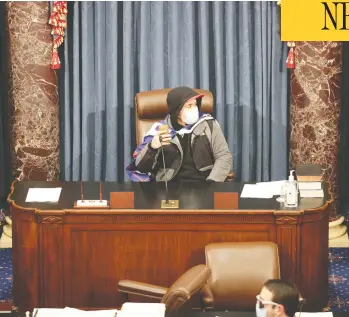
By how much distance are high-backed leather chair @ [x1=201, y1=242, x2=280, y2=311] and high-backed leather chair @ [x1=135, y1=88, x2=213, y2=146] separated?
2.11 meters

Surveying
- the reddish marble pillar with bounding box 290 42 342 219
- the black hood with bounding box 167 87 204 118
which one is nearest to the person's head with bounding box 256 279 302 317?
the black hood with bounding box 167 87 204 118

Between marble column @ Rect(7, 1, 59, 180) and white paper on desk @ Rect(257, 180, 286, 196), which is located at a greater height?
marble column @ Rect(7, 1, 59, 180)

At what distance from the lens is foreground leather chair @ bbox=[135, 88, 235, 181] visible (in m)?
6.77

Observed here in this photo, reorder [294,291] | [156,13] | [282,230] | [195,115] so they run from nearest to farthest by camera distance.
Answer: [294,291] → [282,230] → [195,115] → [156,13]

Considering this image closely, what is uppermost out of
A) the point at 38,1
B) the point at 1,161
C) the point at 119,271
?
the point at 38,1

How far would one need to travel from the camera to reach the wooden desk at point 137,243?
5488mm

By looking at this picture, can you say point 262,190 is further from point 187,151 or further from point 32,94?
point 32,94

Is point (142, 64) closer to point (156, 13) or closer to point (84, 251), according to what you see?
point (156, 13)

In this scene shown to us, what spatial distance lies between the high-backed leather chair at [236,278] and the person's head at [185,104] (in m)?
1.75

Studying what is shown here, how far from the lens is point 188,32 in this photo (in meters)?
7.43

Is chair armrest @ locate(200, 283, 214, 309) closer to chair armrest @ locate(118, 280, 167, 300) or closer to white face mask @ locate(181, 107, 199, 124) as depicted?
chair armrest @ locate(118, 280, 167, 300)

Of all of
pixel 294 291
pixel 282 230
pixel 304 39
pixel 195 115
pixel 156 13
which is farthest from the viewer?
pixel 156 13

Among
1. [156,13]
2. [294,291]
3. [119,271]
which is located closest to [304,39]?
[156,13]

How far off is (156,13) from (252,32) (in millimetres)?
798
